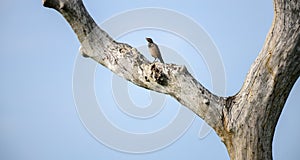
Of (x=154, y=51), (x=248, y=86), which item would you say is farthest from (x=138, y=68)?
(x=248, y=86)

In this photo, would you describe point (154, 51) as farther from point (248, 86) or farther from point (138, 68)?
point (248, 86)

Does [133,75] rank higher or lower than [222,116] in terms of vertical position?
higher

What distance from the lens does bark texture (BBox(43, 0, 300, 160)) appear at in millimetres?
3090

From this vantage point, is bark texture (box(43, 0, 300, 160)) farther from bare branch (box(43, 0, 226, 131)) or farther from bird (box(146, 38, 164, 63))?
bird (box(146, 38, 164, 63))

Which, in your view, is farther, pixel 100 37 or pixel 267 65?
pixel 100 37

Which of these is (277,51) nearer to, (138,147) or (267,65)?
(267,65)

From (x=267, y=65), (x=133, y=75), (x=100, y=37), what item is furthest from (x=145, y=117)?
(x=267, y=65)

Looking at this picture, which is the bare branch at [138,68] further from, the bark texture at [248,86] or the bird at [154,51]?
the bird at [154,51]

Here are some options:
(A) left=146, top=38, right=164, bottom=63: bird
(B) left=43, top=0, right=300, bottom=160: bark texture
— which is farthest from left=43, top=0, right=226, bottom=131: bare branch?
(A) left=146, top=38, right=164, bottom=63: bird

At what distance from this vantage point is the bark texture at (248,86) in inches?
122

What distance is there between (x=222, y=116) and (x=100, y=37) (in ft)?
3.54

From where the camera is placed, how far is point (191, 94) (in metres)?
3.23

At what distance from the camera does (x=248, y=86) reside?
319 cm

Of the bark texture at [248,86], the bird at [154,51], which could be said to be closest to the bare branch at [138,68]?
the bark texture at [248,86]
